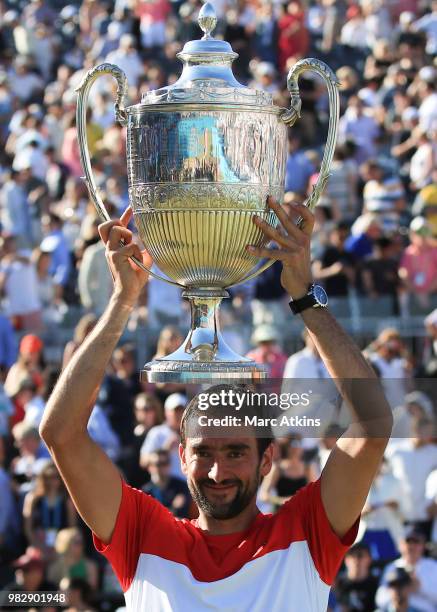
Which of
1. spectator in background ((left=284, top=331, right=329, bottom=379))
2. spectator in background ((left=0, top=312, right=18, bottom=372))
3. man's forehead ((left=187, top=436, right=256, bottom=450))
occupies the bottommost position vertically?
man's forehead ((left=187, top=436, right=256, bottom=450))

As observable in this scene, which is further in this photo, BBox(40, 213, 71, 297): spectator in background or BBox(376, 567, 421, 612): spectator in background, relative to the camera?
BBox(40, 213, 71, 297): spectator in background

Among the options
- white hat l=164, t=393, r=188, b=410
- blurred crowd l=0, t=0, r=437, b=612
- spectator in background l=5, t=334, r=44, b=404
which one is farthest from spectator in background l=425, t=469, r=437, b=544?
spectator in background l=5, t=334, r=44, b=404

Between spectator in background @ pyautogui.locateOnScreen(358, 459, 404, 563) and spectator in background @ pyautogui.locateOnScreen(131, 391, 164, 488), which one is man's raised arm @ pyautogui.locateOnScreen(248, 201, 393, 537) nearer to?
spectator in background @ pyautogui.locateOnScreen(358, 459, 404, 563)

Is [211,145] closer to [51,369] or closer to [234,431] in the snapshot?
[234,431]

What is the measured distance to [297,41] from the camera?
725 inches

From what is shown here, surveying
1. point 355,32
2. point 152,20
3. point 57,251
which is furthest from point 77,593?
point 152,20

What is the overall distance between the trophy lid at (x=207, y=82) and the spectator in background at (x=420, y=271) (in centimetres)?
818

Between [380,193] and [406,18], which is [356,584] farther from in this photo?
[406,18]

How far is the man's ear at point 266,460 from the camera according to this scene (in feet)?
14.6

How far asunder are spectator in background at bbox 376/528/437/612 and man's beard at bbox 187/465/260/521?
14.2 feet

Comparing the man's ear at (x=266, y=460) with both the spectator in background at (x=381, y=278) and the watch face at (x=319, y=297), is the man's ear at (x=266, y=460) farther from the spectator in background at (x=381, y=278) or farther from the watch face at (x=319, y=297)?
the spectator in background at (x=381, y=278)

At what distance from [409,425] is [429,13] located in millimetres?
10313

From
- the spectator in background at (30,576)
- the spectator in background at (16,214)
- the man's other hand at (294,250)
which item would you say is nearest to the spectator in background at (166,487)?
the spectator in background at (30,576)

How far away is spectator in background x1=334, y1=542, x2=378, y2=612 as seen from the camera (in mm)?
8695
